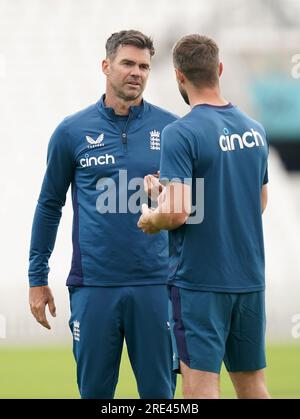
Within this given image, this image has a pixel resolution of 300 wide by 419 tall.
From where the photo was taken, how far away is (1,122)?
34.9ft

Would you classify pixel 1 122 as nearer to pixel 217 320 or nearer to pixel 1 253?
pixel 1 253

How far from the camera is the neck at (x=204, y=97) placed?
350 centimetres

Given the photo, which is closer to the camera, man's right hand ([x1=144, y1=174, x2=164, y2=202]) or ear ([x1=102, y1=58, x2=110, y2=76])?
man's right hand ([x1=144, y1=174, x2=164, y2=202])

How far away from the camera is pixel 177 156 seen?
3342 mm

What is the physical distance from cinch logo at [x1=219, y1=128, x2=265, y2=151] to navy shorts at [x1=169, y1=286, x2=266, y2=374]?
0.53 m

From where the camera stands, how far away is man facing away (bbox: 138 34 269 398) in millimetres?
3367

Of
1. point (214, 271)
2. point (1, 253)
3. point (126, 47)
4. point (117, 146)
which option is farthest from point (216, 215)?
point (1, 253)

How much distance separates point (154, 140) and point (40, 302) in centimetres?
A: 87

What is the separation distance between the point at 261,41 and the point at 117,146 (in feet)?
24.0

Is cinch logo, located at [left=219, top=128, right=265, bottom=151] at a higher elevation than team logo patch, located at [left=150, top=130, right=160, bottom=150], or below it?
below
